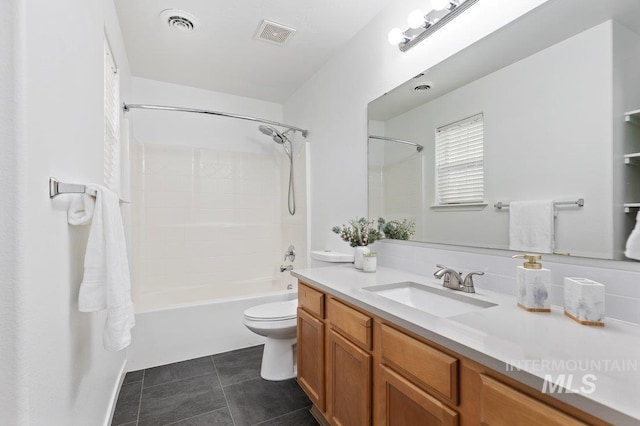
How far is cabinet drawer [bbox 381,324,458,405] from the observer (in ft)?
2.70

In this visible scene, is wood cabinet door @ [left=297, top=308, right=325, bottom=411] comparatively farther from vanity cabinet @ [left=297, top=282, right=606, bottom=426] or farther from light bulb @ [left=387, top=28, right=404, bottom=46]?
light bulb @ [left=387, top=28, right=404, bottom=46]

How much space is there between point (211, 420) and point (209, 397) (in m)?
0.24

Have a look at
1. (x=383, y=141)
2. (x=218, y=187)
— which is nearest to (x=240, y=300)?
(x=218, y=187)

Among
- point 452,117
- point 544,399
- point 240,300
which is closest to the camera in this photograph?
point 544,399

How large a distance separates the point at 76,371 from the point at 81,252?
1.39ft

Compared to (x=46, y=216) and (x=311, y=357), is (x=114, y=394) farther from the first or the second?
(x=46, y=216)

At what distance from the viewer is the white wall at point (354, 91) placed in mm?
1451

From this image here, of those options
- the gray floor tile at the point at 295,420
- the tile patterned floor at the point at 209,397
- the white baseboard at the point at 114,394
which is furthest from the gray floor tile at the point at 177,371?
the gray floor tile at the point at 295,420

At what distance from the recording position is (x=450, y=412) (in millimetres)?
821

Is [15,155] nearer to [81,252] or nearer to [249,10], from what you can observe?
[81,252]

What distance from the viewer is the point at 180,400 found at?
188cm

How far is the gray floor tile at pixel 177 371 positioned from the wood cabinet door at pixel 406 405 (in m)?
1.64

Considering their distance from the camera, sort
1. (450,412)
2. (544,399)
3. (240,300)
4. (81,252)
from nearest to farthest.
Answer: (544,399) < (450,412) < (81,252) < (240,300)

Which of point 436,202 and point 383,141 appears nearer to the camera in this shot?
point 436,202
